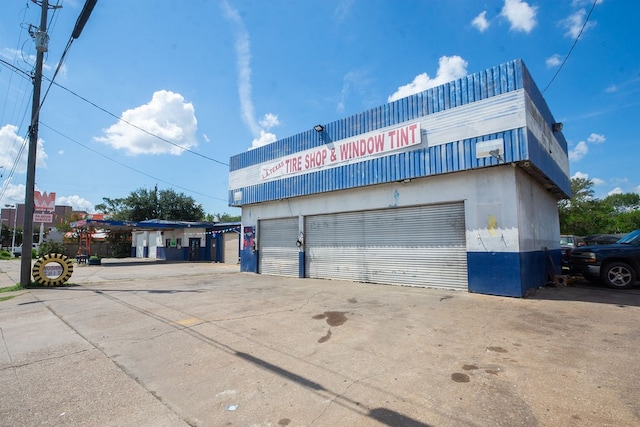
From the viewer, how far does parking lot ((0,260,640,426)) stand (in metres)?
3.18

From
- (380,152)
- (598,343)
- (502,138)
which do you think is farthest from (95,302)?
(502,138)

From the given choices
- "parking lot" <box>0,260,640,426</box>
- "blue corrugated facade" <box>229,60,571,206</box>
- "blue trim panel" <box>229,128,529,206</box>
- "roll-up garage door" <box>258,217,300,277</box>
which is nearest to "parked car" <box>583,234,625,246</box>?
"blue corrugated facade" <box>229,60,571,206</box>

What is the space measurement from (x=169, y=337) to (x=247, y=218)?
1200 centimetres

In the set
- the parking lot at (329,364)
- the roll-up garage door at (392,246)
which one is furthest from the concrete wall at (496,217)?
the parking lot at (329,364)

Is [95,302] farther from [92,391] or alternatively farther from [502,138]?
[502,138]

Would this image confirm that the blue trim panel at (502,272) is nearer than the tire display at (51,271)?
Yes

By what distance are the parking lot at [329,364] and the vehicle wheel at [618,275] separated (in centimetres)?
175

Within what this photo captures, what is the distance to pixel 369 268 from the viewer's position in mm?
12117

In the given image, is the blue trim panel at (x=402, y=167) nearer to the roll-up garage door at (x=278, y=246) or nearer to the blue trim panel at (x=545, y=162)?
the blue trim panel at (x=545, y=162)

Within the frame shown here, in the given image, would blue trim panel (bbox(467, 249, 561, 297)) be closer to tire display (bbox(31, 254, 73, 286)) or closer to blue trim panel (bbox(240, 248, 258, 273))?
blue trim panel (bbox(240, 248, 258, 273))

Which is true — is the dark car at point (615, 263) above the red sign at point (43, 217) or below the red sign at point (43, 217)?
below

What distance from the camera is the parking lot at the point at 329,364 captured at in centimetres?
318

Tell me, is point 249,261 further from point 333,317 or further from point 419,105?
point 419,105

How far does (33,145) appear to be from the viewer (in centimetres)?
1302
